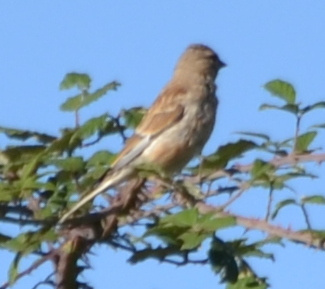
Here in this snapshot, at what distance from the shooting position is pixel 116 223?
9.62 ft

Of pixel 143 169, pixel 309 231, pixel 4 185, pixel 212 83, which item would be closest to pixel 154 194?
pixel 143 169

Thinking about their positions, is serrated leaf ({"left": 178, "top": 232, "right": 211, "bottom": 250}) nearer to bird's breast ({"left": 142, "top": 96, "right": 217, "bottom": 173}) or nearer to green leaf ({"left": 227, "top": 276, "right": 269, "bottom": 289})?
green leaf ({"left": 227, "top": 276, "right": 269, "bottom": 289})

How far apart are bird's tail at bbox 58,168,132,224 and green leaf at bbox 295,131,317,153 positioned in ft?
1.91

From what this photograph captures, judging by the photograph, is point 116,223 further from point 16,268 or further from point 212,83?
point 212,83

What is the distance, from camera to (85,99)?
3508 millimetres

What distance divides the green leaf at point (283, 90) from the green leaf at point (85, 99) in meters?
0.61

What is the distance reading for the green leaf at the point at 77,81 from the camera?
3580mm

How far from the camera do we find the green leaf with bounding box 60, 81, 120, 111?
3.46m

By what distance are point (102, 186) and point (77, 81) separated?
2.03 ft

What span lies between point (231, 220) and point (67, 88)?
123 cm

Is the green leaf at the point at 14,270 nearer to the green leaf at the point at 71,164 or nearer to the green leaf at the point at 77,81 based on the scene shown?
the green leaf at the point at 71,164

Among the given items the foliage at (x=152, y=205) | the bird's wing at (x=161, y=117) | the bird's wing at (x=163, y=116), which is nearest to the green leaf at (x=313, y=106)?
the foliage at (x=152, y=205)

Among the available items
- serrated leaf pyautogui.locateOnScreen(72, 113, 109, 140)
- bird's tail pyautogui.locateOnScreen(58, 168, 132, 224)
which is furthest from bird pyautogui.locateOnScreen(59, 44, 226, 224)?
serrated leaf pyautogui.locateOnScreen(72, 113, 109, 140)

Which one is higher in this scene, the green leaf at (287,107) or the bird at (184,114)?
the bird at (184,114)
